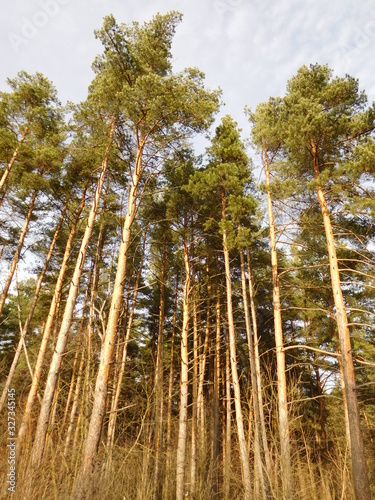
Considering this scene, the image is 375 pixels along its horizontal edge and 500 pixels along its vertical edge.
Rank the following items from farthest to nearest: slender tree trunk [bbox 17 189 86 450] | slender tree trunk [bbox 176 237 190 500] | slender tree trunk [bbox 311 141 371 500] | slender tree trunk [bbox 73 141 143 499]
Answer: slender tree trunk [bbox 17 189 86 450]
slender tree trunk [bbox 176 237 190 500]
slender tree trunk [bbox 311 141 371 500]
slender tree trunk [bbox 73 141 143 499]

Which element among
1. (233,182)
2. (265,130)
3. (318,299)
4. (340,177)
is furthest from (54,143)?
(318,299)

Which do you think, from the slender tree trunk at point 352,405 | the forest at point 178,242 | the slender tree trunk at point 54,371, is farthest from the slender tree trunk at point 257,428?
the slender tree trunk at point 54,371

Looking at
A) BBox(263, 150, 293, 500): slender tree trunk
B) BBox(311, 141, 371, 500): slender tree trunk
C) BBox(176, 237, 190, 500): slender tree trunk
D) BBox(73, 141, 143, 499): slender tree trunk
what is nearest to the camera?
BBox(73, 141, 143, 499): slender tree trunk

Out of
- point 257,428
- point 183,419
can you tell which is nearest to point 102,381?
point 183,419

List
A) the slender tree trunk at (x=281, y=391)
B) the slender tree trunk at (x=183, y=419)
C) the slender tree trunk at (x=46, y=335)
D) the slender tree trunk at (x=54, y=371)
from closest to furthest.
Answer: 1. the slender tree trunk at (x=281, y=391)
2. the slender tree trunk at (x=54, y=371)
3. the slender tree trunk at (x=183, y=419)
4. the slender tree trunk at (x=46, y=335)

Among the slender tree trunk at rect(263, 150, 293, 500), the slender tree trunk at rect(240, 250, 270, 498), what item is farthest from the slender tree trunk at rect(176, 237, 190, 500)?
the slender tree trunk at rect(263, 150, 293, 500)

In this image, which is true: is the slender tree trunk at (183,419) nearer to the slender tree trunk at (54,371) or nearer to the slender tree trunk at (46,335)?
the slender tree trunk at (54,371)

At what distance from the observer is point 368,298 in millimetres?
13430

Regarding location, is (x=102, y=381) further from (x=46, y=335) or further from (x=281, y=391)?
(x=46, y=335)

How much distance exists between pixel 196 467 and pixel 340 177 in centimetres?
1043

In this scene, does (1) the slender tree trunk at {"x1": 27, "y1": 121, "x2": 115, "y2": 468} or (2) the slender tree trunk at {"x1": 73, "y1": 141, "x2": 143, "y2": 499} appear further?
(1) the slender tree trunk at {"x1": 27, "y1": 121, "x2": 115, "y2": 468}

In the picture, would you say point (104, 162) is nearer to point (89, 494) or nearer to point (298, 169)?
point (298, 169)

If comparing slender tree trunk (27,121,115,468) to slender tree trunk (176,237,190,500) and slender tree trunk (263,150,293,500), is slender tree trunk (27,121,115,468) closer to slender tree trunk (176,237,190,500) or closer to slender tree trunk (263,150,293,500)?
slender tree trunk (176,237,190,500)

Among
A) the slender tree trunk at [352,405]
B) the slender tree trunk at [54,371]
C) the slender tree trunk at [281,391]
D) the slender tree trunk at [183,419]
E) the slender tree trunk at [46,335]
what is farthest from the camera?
the slender tree trunk at [46,335]
